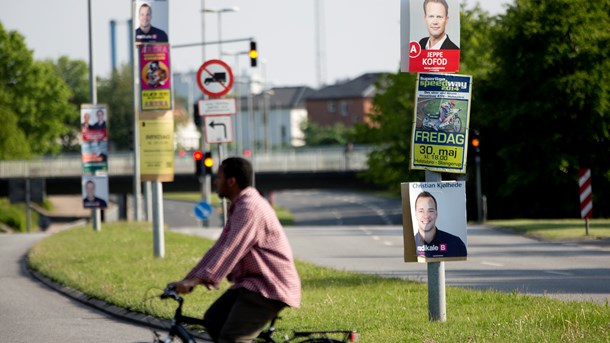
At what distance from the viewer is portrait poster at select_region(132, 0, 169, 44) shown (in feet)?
75.0

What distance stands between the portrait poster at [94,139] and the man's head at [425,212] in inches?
936

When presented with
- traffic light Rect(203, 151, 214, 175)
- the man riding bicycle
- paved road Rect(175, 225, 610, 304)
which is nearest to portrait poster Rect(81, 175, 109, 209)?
paved road Rect(175, 225, 610, 304)

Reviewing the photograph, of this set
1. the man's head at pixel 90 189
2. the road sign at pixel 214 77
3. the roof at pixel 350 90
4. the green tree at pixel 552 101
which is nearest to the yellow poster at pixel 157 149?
the road sign at pixel 214 77

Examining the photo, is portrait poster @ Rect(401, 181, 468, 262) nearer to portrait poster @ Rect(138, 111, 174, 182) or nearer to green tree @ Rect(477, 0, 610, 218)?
portrait poster @ Rect(138, 111, 174, 182)

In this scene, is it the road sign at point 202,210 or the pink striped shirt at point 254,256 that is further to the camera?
the road sign at point 202,210

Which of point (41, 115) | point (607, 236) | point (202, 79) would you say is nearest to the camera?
point (202, 79)

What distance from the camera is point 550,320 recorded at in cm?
1208

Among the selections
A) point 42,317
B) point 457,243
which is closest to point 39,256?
point 42,317

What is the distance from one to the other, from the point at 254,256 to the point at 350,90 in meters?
159

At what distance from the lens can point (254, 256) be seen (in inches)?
294

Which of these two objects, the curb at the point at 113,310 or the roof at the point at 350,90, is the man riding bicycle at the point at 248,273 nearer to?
the curb at the point at 113,310

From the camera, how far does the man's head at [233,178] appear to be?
7.66 m

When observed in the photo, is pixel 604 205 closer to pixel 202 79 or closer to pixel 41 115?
pixel 202 79

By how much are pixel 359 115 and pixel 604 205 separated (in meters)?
113
